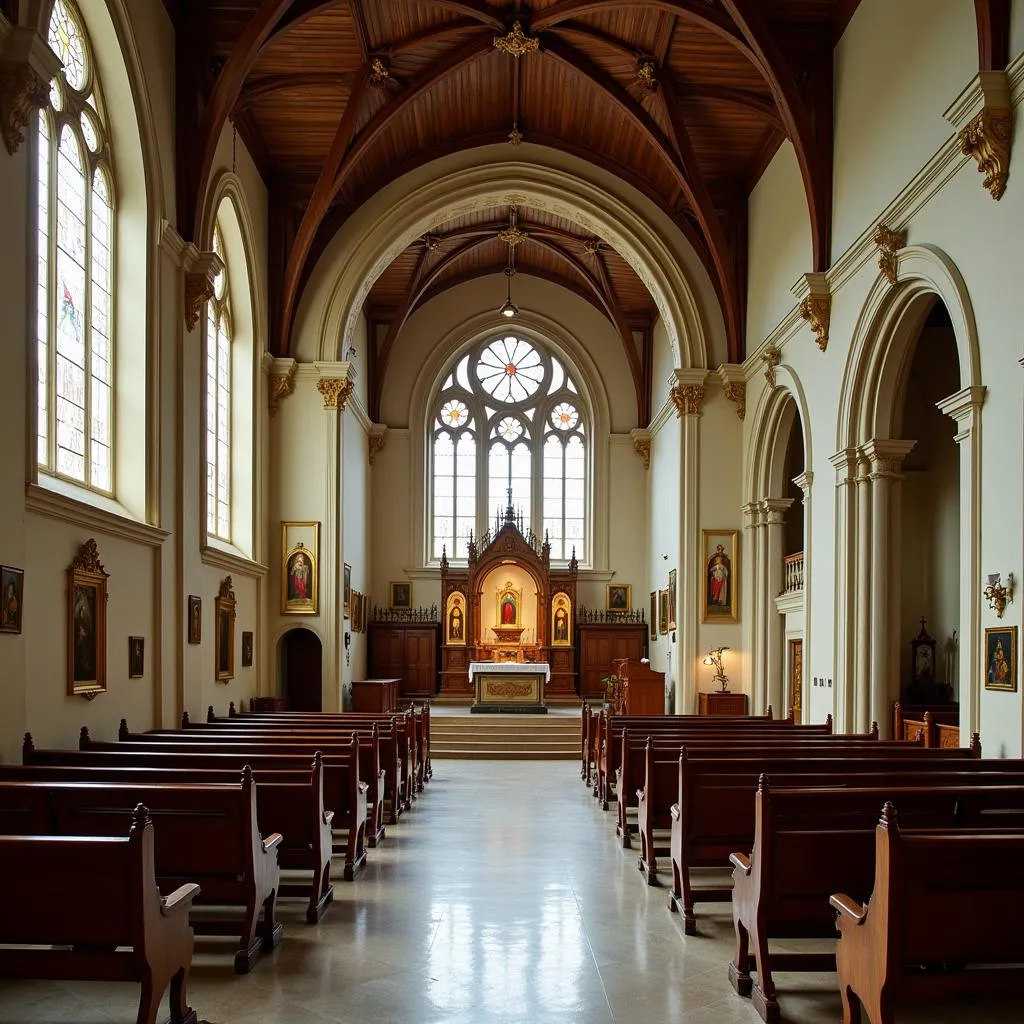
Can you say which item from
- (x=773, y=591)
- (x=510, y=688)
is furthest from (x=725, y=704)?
(x=510, y=688)

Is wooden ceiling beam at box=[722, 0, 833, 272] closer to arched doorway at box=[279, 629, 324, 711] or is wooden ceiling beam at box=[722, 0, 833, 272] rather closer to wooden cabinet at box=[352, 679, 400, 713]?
arched doorway at box=[279, 629, 324, 711]

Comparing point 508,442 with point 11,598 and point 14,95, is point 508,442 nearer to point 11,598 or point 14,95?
point 14,95

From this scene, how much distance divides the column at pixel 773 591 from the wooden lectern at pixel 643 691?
2694 mm

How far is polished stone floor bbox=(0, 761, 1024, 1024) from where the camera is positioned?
5.48m

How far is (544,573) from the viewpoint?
26234 mm

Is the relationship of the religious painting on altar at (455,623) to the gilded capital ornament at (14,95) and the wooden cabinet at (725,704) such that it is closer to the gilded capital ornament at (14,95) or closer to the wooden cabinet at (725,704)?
the wooden cabinet at (725,704)

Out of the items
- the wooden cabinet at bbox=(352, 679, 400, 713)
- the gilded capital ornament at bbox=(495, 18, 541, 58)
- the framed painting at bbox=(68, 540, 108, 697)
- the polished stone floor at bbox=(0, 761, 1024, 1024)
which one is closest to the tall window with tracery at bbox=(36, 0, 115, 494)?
the framed painting at bbox=(68, 540, 108, 697)

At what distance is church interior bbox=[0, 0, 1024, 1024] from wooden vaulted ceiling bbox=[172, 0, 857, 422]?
0.28ft

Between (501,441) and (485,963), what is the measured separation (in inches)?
881

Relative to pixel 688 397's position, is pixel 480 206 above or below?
above

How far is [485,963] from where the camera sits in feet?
20.9

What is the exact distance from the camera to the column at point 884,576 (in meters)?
13.3

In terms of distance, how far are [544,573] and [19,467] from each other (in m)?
18.5

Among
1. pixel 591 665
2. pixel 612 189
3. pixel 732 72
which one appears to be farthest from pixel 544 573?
pixel 732 72
